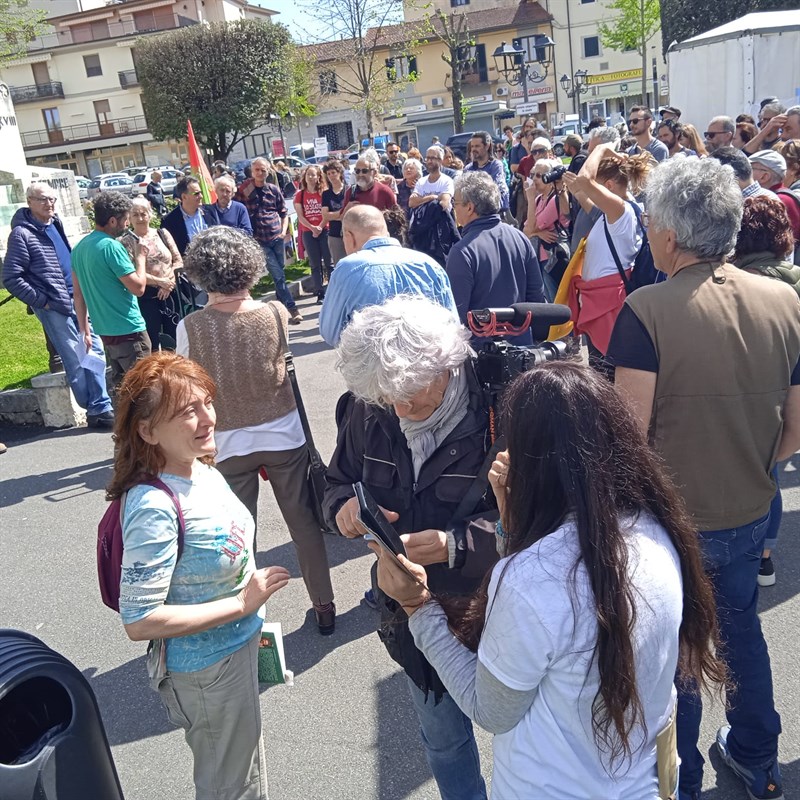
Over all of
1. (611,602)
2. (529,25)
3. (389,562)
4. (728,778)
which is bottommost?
(728,778)

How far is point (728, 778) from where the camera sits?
8.54ft

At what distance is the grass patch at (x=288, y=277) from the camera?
11211mm

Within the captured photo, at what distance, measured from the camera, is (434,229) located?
7.77 meters

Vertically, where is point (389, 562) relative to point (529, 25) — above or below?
below

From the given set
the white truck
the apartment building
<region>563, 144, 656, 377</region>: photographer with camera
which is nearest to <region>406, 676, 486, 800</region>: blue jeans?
<region>563, 144, 656, 377</region>: photographer with camera

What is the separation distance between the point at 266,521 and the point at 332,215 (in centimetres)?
563

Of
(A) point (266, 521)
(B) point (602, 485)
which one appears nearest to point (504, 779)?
(B) point (602, 485)

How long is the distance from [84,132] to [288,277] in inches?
A: 2062

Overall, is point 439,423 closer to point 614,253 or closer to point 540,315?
point 540,315

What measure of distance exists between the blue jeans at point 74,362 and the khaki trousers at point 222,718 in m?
4.85

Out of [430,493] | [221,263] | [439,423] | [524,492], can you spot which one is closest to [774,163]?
[221,263]

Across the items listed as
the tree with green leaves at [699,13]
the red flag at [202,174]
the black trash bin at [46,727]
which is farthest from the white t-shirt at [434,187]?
the tree with green leaves at [699,13]

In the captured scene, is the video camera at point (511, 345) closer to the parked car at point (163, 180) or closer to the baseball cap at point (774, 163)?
the baseball cap at point (774, 163)

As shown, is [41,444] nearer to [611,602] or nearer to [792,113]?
[611,602]
